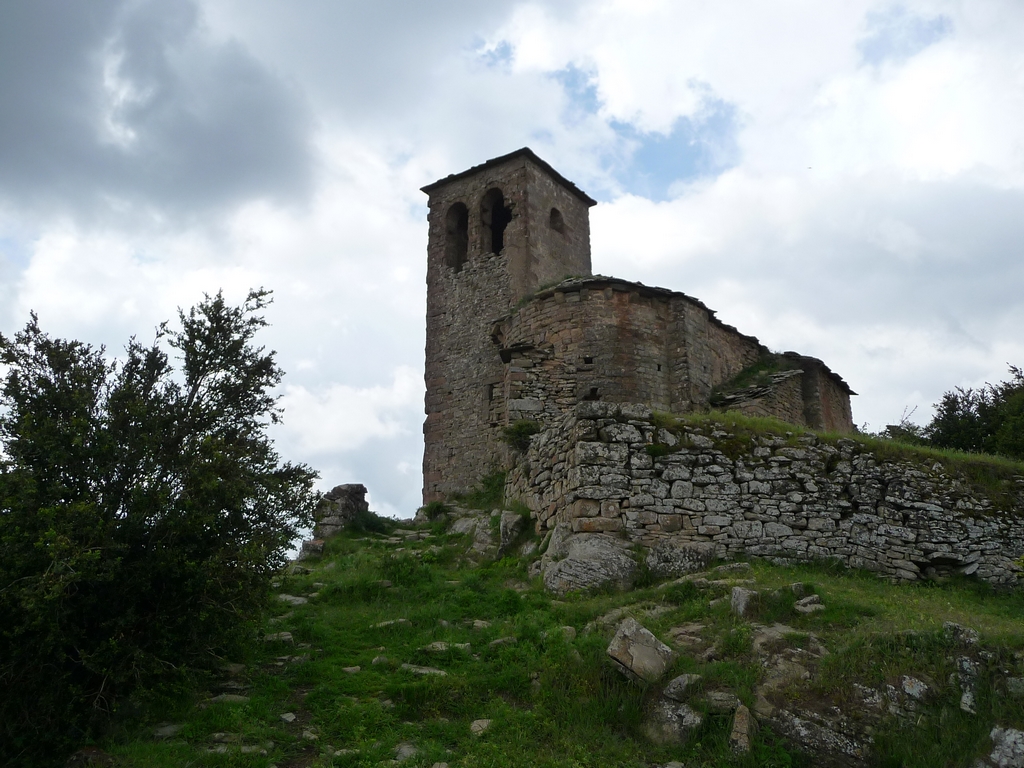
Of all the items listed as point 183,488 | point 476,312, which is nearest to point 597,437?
point 183,488

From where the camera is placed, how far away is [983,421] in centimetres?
1823

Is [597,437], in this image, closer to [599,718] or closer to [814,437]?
[814,437]

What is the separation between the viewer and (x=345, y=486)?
60.6 ft

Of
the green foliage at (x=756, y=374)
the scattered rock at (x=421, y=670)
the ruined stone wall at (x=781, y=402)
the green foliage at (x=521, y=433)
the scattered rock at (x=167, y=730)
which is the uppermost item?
the green foliage at (x=756, y=374)

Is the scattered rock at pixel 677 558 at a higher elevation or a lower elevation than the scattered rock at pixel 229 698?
higher

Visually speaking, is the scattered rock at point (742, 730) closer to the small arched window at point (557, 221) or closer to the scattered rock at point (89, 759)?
the scattered rock at point (89, 759)

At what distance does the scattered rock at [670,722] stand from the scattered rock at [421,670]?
1.95 metres

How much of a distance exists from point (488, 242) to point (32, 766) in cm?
2053

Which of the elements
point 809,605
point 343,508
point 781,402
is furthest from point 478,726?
point 781,402

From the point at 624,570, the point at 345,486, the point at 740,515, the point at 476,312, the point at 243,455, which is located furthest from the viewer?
the point at 476,312

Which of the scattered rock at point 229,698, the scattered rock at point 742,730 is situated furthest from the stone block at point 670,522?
the scattered rock at point 229,698

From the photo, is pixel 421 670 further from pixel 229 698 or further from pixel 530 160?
pixel 530 160

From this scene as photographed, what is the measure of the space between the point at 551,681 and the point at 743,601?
206 cm

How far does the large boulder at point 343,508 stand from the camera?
1703cm
